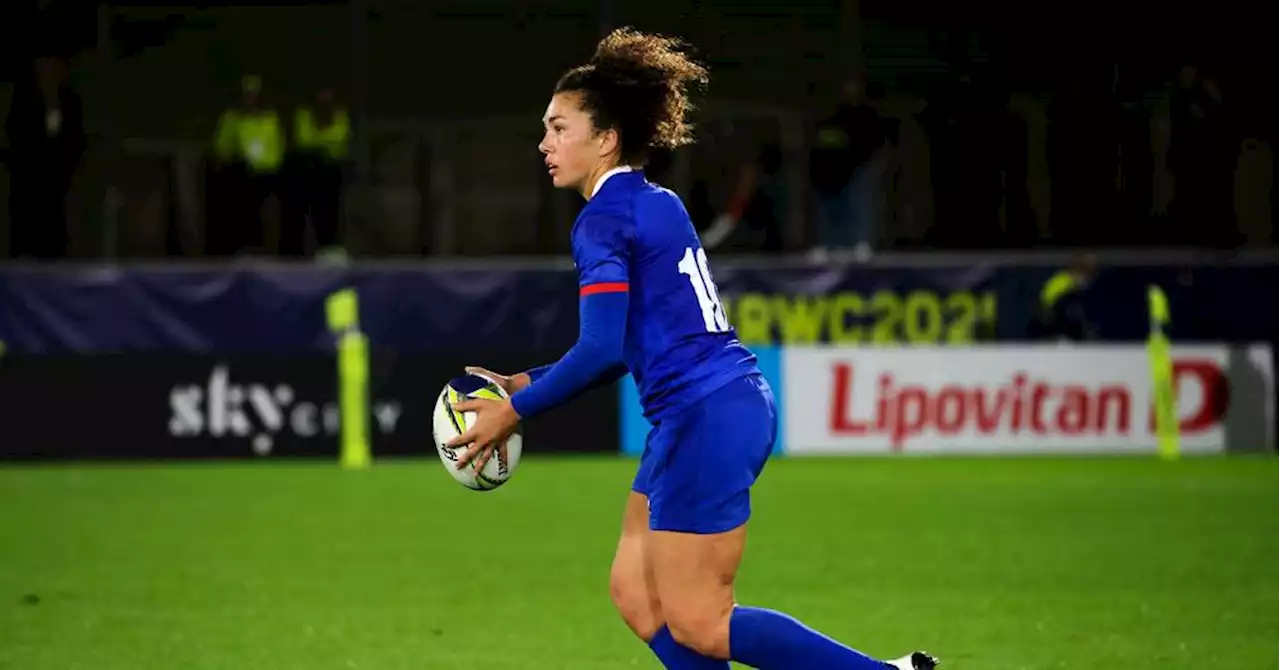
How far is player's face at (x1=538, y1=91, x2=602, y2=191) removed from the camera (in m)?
6.05

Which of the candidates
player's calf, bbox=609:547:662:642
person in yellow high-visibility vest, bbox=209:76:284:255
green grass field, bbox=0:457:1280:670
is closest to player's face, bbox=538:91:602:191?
player's calf, bbox=609:547:662:642

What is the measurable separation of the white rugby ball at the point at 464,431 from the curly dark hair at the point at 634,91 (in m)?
0.78

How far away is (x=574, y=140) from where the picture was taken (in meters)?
6.05

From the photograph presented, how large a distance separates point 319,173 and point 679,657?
1569 cm

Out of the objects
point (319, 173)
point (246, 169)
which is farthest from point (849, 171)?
point (246, 169)

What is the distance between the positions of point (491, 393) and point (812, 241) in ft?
51.7

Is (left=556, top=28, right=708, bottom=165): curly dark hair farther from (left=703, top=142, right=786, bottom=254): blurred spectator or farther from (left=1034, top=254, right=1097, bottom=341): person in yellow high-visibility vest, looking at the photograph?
(left=1034, top=254, right=1097, bottom=341): person in yellow high-visibility vest

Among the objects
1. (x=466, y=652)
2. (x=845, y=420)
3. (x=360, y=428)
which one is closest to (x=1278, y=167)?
(x=845, y=420)

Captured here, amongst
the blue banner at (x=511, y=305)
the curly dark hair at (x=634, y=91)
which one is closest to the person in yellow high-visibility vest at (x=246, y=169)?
the blue banner at (x=511, y=305)

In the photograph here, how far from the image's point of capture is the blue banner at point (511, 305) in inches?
827

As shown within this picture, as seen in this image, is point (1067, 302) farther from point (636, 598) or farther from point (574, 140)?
point (574, 140)

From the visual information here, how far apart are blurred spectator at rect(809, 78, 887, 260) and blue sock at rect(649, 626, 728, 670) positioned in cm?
1512

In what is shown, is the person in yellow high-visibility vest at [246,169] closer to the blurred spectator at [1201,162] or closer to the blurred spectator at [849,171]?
the blurred spectator at [849,171]

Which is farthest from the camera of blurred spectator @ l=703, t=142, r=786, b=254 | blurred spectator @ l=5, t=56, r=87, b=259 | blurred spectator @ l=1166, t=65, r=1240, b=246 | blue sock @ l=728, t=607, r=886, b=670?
blurred spectator @ l=703, t=142, r=786, b=254
